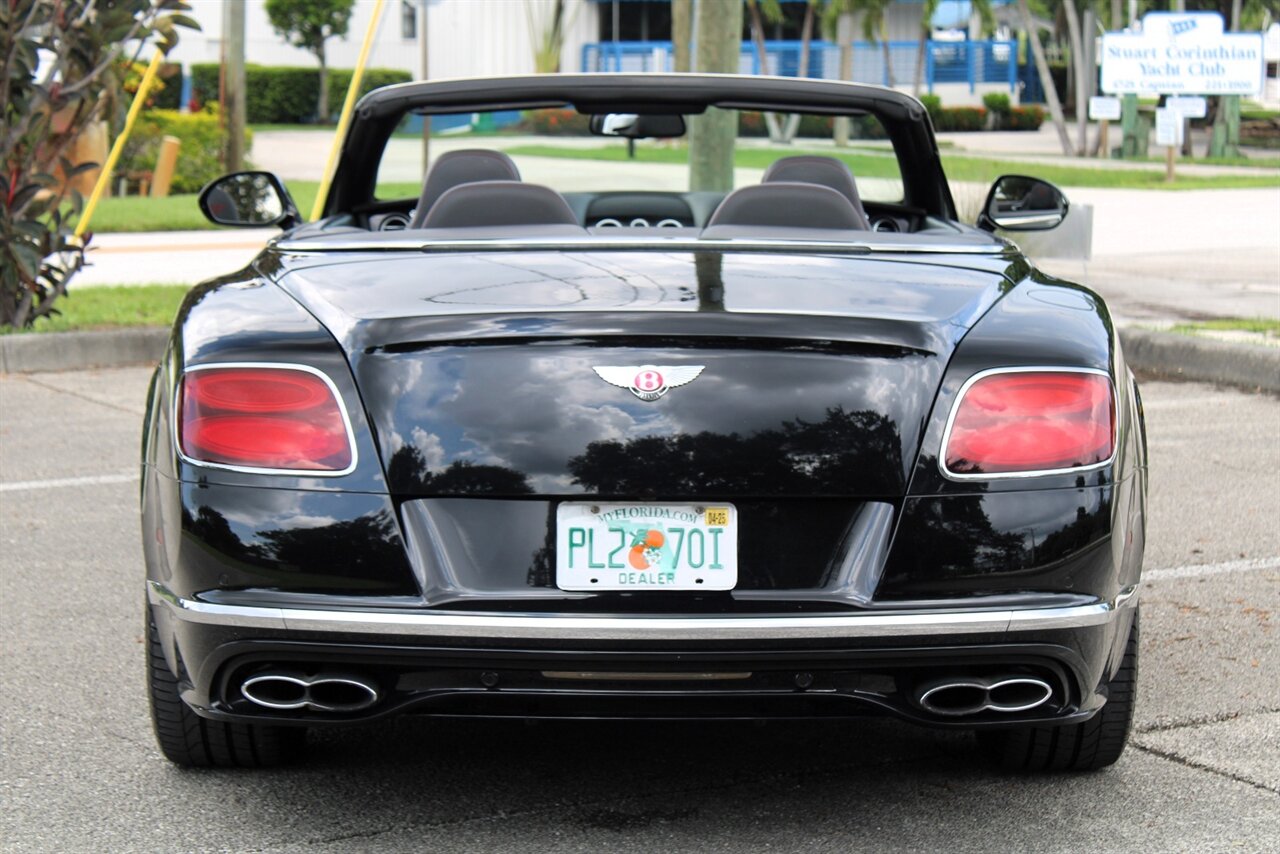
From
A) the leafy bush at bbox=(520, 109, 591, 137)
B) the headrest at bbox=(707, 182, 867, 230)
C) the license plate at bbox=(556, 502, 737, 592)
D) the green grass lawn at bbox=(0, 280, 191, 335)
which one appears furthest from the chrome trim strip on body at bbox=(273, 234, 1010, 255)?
the leafy bush at bbox=(520, 109, 591, 137)

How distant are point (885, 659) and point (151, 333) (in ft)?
25.9

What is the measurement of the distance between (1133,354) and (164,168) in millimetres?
14995

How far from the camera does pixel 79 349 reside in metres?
10.0

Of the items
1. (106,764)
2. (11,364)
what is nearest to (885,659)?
(106,764)

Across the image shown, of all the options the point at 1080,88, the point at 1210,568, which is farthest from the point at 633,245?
the point at 1080,88

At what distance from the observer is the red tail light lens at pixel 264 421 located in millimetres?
3119

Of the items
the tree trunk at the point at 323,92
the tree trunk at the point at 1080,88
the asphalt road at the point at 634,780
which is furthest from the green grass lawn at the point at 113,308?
the tree trunk at the point at 323,92

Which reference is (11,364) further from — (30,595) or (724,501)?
(724,501)

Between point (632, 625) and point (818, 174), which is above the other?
point (818, 174)

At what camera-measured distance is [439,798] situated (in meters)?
3.62

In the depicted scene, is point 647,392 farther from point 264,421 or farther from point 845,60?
point 845,60

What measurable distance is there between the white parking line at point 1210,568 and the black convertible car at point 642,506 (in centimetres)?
226

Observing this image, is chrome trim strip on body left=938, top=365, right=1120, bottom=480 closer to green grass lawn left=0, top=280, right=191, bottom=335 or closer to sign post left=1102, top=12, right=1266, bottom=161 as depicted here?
green grass lawn left=0, top=280, right=191, bottom=335

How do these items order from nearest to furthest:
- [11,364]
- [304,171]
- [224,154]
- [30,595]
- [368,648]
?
[368,648] → [30,595] → [11,364] → [224,154] → [304,171]
